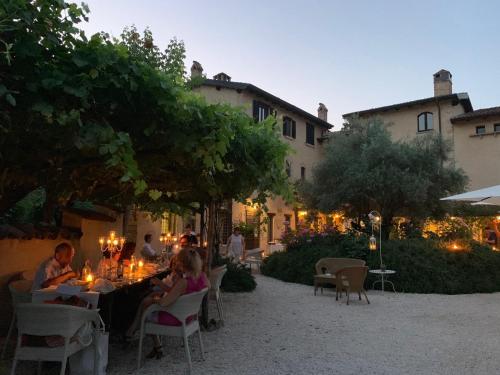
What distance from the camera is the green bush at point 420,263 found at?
1126cm

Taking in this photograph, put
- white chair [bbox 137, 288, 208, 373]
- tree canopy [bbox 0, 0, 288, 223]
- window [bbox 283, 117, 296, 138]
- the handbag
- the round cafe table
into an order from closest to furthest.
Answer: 1. tree canopy [bbox 0, 0, 288, 223]
2. the handbag
3. white chair [bbox 137, 288, 208, 373]
4. the round cafe table
5. window [bbox 283, 117, 296, 138]

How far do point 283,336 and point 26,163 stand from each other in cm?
415

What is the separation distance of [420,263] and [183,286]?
8720 millimetres

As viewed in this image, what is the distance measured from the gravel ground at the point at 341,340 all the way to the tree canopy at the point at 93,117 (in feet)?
7.01

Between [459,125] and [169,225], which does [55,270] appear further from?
[459,125]

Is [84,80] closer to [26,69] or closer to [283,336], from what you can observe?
[26,69]

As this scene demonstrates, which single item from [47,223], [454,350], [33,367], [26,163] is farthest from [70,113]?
[454,350]

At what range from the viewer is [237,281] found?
34.9 ft

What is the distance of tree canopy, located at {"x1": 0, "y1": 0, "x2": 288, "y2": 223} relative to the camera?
3.39 metres

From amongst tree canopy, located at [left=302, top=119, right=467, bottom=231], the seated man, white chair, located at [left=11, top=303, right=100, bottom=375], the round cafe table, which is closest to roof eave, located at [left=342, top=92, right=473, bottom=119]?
tree canopy, located at [left=302, top=119, right=467, bottom=231]

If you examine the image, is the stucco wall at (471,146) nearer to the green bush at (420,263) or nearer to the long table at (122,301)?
the green bush at (420,263)

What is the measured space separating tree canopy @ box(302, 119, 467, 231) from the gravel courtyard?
6.69 metres

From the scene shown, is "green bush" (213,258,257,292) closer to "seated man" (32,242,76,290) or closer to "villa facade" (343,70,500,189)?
"seated man" (32,242,76,290)

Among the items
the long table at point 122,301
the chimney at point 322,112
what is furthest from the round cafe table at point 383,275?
the chimney at point 322,112
